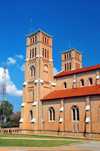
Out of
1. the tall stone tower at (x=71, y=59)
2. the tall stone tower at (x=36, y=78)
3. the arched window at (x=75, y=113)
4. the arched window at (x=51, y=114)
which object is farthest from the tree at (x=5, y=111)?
the arched window at (x=75, y=113)

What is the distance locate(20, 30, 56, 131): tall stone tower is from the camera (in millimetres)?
43031

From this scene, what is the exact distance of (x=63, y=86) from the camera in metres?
46.8

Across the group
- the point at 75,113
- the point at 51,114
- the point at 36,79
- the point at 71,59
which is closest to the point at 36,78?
the point at 36,79

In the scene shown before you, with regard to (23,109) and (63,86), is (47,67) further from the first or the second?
(23,109)

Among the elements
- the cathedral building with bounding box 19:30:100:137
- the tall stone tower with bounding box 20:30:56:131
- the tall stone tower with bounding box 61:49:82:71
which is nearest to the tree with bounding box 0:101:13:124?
the tall stone tower with bounding box 61:49:82:71

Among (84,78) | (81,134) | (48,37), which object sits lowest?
(81,134)

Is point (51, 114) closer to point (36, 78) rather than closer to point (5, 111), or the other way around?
point (36, 78)

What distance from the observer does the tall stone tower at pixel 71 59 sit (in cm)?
5900

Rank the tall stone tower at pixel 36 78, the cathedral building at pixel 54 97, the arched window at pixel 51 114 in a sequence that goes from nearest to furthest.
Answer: the cathedral building at pixel 54 97 < the arched window at pixel 51 114 < the tall stone tower at pixel 36 78

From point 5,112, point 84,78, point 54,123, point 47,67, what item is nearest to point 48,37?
point 47,67

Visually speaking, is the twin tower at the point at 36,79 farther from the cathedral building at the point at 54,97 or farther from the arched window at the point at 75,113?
the arched window at the point at 75,113

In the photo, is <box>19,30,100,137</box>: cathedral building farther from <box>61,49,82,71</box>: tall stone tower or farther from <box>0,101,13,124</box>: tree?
<box>0,101,13,124</box>: tree

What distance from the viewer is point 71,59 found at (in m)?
59.6

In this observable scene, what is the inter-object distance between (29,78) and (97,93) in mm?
20351
